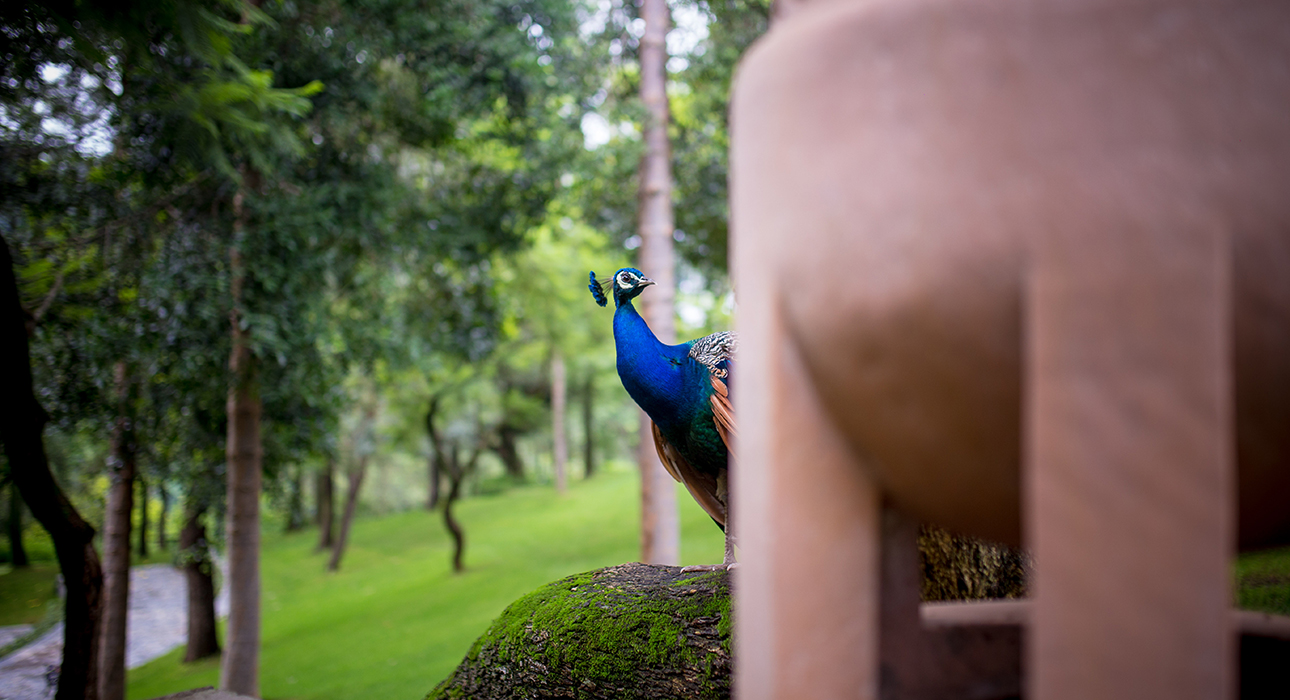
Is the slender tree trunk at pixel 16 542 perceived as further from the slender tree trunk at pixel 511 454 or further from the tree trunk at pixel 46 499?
the tree trunk at pixel 46 499

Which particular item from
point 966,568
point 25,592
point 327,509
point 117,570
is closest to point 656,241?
point 966,568

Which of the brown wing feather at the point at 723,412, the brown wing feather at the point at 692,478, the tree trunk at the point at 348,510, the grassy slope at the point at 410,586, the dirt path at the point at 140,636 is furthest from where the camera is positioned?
the tree trunk at the point at 348,510

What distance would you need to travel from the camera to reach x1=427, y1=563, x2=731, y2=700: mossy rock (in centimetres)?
316

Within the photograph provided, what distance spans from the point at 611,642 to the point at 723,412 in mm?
1086

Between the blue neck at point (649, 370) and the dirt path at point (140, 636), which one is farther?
the dirt path at point (140, 636)

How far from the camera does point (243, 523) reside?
23.7 ft

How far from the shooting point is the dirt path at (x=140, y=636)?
9.21 meters

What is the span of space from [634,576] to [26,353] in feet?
11.8

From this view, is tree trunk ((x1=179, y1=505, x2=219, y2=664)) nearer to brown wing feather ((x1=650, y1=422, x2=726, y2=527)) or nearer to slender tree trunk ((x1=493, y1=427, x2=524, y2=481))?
brown wing feather ((x1=650, y1=422, x2=726, y2=527))

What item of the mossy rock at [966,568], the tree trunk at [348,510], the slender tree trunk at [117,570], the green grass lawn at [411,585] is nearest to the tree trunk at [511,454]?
the green grass lawn at [411,585]

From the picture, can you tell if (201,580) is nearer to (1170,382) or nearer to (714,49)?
(714,49)

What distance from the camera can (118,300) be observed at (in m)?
6.43

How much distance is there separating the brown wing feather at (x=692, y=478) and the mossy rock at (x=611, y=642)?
0.35 meters

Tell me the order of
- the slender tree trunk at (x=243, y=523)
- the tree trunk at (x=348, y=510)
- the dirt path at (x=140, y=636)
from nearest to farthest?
the slender tree trunk at (x=243, y=523) → the dirt path at (x=140, y=636) → the tree trunk at (x=348, y=510)
